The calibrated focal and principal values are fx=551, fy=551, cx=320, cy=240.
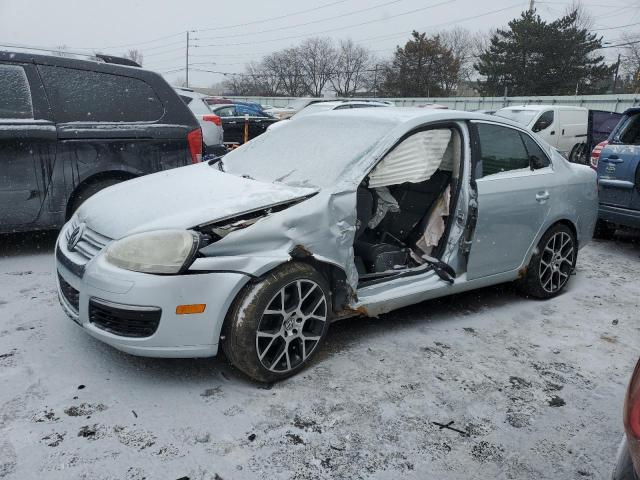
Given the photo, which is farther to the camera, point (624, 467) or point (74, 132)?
point (74, 132)

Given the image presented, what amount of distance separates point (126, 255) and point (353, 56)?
245 ft

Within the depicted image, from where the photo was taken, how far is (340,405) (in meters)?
2.83

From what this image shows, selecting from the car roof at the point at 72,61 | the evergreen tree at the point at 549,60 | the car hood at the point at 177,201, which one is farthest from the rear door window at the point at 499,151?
the evergreen tree at the point at 549,60

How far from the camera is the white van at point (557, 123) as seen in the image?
42.3 ft

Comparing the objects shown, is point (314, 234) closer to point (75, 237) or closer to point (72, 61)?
point (75, 237)

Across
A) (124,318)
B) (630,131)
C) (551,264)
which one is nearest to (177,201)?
(124,318)

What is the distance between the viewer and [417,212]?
4121mm

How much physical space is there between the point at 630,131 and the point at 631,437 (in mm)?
5553

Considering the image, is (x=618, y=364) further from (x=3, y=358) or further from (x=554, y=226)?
(x=3, y=358)

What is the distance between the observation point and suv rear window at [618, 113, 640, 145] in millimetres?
6047

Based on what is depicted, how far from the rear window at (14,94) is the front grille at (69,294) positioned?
222cm

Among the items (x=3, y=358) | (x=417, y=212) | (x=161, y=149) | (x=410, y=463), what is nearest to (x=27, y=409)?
(x=3, y=358)

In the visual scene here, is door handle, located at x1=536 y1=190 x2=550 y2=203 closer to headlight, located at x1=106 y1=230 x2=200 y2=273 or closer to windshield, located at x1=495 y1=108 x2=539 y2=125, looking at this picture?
headlight, located at x1=106 y1=230 x2=200 y2=273

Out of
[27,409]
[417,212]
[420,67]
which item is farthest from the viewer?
[420,67]
